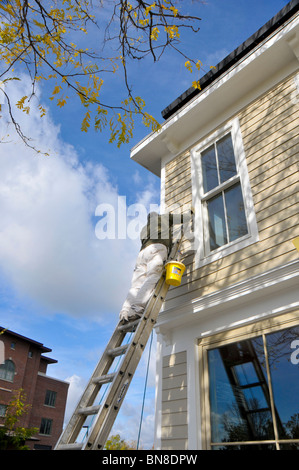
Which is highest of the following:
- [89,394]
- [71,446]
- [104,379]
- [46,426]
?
[46,426]

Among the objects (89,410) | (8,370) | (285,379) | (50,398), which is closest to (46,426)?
(50,398)

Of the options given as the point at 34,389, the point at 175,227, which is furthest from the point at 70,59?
the point at 34,389

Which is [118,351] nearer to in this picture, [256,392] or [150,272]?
[150,272]

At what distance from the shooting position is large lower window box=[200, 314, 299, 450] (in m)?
3.13

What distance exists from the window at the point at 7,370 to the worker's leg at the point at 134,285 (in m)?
28.3

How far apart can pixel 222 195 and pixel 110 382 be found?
2927 millimetres

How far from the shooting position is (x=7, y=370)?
1149 inches

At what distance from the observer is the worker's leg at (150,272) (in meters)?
4.09

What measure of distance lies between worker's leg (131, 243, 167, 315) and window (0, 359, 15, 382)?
2849 cm

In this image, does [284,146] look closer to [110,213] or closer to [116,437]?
[110,213]

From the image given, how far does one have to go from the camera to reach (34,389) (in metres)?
32.0

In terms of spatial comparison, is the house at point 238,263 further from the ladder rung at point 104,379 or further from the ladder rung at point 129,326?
the ladder rung at point 104,379
